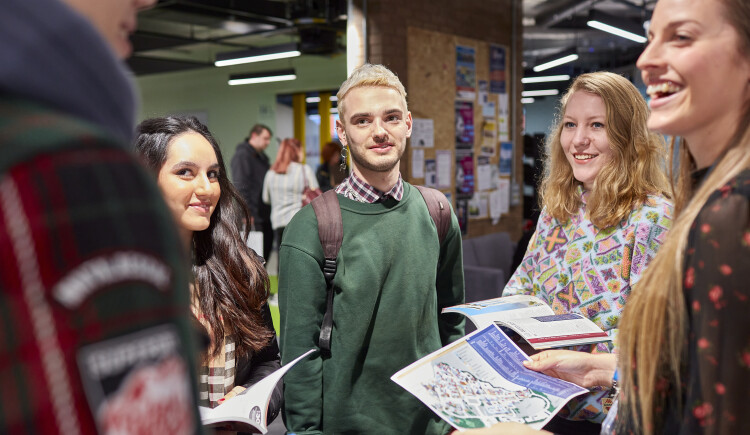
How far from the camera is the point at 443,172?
22.2ft

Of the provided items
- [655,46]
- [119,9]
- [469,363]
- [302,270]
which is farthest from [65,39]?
[302,270]

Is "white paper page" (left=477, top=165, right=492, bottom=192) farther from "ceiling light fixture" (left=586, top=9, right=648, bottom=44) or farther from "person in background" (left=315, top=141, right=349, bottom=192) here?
"ceiling light fixture" (left=586, top=9, right=648, bottom=44)

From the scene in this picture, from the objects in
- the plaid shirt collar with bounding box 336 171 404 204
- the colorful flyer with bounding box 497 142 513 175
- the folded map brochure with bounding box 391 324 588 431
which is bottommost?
the folded map brochure with bounding box 391 324 588 431

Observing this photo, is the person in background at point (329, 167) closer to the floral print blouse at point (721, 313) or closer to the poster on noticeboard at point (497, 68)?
the poster on noticeboard at point (497, 68)

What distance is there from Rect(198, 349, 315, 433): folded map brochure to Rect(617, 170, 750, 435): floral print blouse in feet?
2.81

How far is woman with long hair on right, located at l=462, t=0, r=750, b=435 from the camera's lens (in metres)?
0.87

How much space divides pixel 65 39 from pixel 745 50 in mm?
1006

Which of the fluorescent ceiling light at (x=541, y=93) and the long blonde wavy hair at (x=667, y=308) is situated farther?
the fluorescent ceiling light at (x=541, y=93)

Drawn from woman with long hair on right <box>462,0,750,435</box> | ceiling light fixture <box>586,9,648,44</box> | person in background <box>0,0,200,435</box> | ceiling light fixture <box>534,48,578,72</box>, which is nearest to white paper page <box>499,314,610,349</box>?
woman with long hair on right <box>462,0,750,435</box>

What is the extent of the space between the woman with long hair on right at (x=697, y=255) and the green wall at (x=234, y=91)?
42.9 feet

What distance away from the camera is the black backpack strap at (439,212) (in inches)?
86.7

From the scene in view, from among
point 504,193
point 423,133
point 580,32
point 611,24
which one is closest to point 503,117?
point 504,193

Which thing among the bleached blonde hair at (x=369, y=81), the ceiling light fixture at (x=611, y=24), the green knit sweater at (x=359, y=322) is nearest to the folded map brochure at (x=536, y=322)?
the green knit sweater at (x=359, y=322)

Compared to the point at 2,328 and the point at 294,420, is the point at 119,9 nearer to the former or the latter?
the point at 2,328
